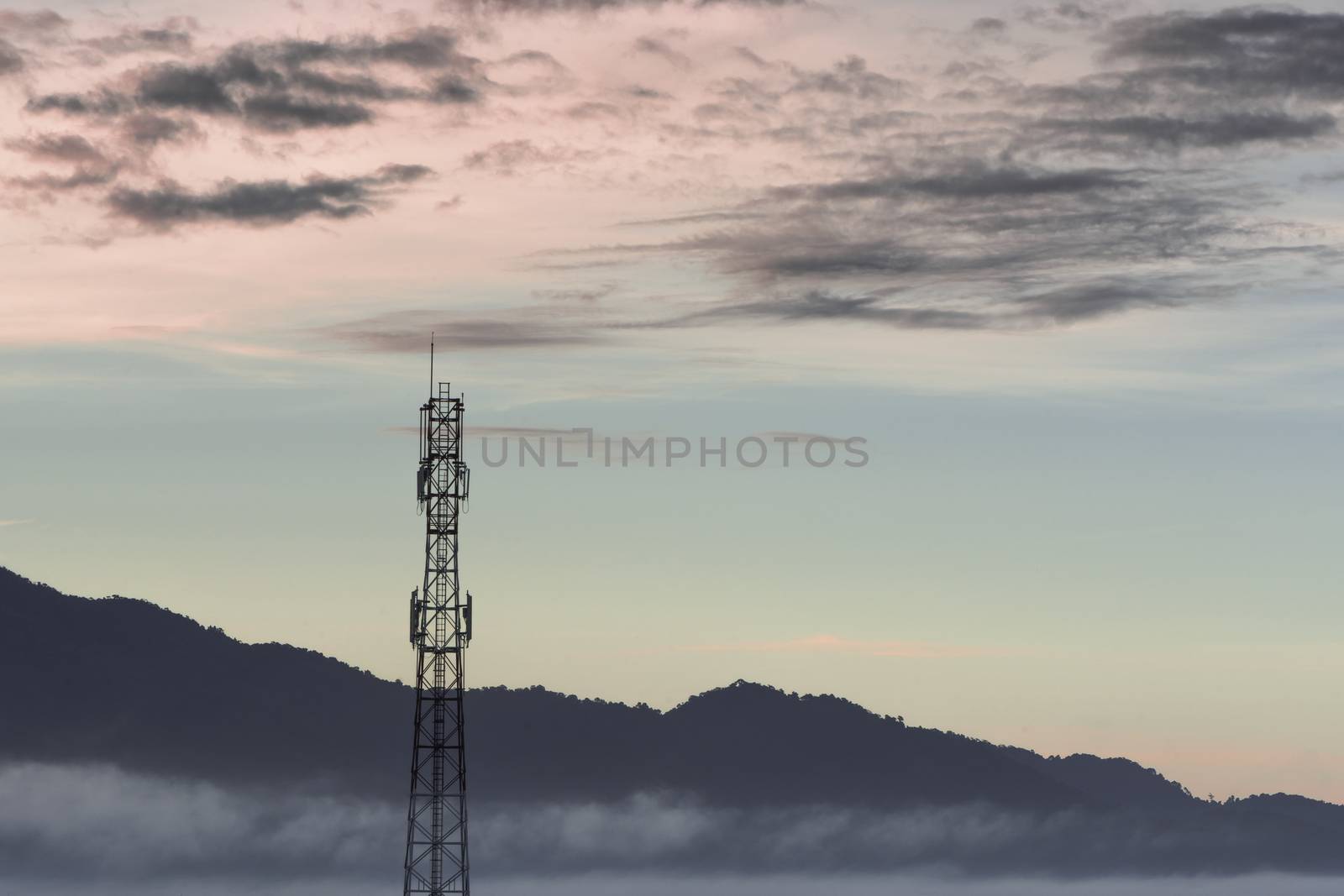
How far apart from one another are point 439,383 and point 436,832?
25.5 meters

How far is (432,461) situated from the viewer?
4688 inches

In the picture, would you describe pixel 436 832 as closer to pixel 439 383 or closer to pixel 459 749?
pixel 459 749

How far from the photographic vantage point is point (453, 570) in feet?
390

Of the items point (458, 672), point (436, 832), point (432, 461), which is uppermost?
point (432, 461)

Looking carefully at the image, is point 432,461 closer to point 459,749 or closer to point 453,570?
point 453,570

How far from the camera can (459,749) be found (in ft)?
376

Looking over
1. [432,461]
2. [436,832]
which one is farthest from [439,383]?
[436,832]

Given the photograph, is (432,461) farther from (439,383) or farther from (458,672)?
(458,672)

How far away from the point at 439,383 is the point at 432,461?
14.6 ft

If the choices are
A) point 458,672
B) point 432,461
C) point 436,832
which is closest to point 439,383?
point 432,461

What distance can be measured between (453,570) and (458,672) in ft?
19.3

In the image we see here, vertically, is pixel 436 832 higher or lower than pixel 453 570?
lower

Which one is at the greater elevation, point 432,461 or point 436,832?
point 432,461

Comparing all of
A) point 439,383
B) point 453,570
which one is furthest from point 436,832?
point 439,383
